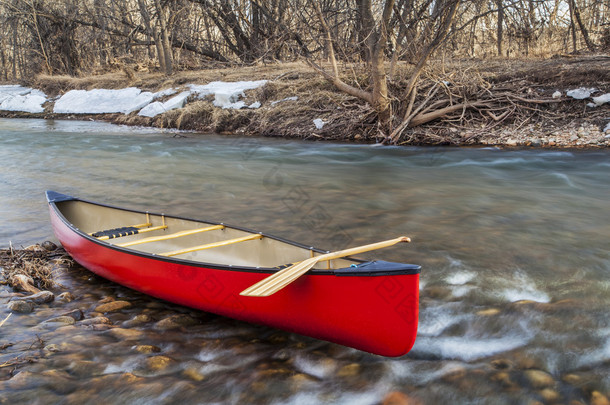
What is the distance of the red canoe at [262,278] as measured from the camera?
280 cm

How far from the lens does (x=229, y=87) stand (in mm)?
15289

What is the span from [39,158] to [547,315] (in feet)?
37.1

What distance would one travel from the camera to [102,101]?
18375 millimetres

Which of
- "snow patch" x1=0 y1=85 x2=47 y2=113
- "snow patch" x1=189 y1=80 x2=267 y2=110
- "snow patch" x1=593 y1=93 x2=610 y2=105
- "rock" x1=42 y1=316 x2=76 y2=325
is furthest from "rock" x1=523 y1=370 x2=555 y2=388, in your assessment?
"snow patch" x1=0 y1=85 x2=47 y2=113

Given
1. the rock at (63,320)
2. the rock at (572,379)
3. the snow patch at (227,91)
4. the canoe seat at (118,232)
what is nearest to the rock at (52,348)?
the rock at (63,320)

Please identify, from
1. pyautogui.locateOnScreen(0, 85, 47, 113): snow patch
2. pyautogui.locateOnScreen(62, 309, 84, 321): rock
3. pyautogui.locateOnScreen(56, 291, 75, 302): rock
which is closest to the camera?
pyautogui.locateOnScreen(62, 309, 84, 321): rock

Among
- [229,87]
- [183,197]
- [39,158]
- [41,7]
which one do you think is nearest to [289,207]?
[183,197]

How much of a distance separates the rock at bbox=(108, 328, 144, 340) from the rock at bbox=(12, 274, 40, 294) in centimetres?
112

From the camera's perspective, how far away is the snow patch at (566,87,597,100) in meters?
10.1

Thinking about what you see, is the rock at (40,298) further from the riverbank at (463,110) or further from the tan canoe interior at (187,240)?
the riverbank at (463,110)

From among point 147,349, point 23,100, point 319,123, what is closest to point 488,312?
point 147,349

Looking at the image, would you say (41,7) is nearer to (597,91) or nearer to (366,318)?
(597,91)

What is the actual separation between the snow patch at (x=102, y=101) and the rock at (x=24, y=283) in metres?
13.5

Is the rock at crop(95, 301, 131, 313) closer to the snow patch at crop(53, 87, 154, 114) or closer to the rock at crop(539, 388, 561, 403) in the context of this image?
the rock at crop(539, 388, 561, 403)
